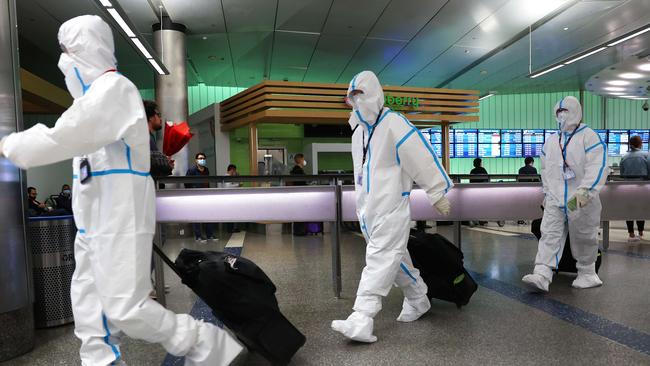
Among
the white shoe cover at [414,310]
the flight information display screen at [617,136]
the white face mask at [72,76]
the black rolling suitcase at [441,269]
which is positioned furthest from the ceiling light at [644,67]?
the white face mask at [72,76]

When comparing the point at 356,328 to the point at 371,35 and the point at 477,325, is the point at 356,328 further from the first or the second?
the point at 371,35

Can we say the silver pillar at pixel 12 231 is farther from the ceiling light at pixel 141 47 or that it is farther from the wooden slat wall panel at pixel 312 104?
the wooden slat wall panel at pixel 312 104

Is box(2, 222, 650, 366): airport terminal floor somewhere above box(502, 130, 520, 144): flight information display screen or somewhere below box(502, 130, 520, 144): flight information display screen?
below

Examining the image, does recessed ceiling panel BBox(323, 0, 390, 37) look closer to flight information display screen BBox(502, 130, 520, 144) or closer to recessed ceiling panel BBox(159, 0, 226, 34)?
recessed ceiling panel BBox(159, 0, 226, 34)

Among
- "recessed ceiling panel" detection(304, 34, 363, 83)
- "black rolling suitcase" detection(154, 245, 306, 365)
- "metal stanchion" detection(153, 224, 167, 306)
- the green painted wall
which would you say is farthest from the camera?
the green painted wall

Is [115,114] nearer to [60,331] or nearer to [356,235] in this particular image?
[60,331]

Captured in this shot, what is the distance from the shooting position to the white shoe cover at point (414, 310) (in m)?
2.65

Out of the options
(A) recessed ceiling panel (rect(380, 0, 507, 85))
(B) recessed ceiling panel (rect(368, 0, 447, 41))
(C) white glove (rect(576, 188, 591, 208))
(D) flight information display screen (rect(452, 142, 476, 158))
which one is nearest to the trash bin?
(C) white glove (rect(576, 188, 591, 208))

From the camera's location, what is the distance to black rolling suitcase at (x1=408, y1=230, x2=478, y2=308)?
2.83 meters

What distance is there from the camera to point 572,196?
3.19 m

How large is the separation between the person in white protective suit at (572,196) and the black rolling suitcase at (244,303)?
2.15 metres

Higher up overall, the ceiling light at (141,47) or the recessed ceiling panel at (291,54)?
the recessed ceiling panel at (291,54)

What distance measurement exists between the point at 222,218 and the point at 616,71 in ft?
30.2

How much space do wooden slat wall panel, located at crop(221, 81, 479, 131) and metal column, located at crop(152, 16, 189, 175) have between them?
5.01 ft
